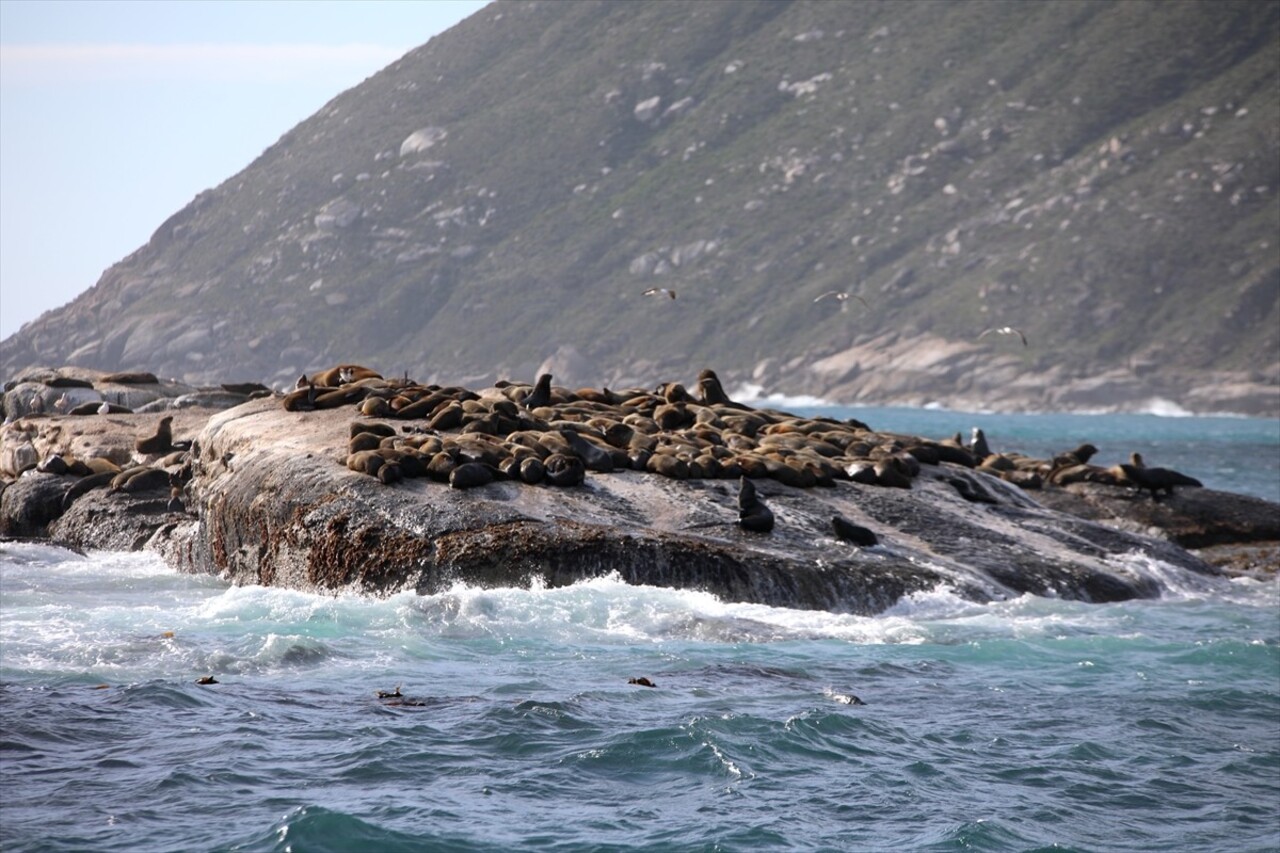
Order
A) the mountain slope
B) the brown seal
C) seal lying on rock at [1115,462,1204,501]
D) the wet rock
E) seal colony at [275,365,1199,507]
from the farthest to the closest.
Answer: the mountain slope < the brown seal < seal lying on rock at [1115,462,1204,501] < the wet rock < seal colony at [275,365,1199,507]

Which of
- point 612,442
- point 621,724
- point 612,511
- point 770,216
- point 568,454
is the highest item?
point 770,216

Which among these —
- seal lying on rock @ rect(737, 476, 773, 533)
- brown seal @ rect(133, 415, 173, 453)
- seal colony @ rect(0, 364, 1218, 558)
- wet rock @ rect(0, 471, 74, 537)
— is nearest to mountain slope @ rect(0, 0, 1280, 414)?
seal colony @ rect(0, 364, 1218, 558)

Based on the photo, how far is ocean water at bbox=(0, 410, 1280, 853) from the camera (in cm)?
945

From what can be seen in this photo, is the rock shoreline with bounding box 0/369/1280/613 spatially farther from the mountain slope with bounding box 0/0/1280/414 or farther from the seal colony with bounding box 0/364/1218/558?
the mountain slope with bounding box 0/0/1280/414

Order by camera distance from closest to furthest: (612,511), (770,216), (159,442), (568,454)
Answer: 1. (612,511)
2. (568,454)
3. (159,442)
4. (770,216)

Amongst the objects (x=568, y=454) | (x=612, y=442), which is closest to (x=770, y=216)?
(x=612, y=442)

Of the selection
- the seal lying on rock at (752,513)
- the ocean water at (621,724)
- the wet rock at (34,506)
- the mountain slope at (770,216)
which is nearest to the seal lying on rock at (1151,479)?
the ocean water at (621,724)

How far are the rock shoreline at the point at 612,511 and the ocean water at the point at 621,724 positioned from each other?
0.51 metres

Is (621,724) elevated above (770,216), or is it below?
below

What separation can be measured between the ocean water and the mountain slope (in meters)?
→ 105

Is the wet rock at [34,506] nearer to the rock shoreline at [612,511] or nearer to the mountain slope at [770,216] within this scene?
the rock shoreline at [612,511]

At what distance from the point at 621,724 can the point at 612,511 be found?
613 centimetres

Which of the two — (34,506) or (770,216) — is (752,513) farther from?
(770,216)

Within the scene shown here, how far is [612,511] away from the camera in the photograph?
→ 17.5 meters
